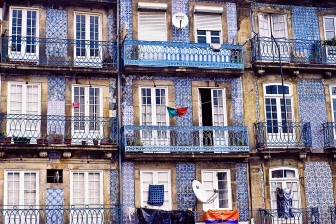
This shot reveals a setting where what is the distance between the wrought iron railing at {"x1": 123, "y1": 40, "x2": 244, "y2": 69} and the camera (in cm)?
2359

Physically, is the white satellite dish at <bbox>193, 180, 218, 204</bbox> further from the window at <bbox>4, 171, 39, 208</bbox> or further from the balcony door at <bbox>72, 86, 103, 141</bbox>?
the window at <bbox>4, 171, 39, 208</bbox>

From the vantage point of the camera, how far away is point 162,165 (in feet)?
75.9

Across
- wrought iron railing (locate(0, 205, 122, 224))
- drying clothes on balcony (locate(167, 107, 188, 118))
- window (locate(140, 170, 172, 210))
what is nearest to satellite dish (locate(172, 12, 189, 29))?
drying clothes on balcony (locate(167, 107, 188, 118))

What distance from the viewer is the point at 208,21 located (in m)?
25.1

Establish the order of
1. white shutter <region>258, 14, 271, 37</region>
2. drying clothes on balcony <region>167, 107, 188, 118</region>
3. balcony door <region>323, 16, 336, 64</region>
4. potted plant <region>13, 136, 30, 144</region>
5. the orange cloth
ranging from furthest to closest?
balcony door <region>323, 16, 336, 64</region>, white shutter <region>258, 14, 271, 37</region>, drying clothes on balcony <region>167, 107, 188, 118</region>, the orange cloth, potted plant <region>13, 136, 30, 144</region>

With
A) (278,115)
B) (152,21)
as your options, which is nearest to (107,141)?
(152,21)

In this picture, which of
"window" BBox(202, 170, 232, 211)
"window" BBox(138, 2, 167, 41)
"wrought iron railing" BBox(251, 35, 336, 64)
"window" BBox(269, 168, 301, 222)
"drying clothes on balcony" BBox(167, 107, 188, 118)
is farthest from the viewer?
"wrought iron railing" BBox(251, 35, 336, 64)

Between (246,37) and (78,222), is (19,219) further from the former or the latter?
(246,37)

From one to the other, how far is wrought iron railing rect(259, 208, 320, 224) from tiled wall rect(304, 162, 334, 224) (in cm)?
36

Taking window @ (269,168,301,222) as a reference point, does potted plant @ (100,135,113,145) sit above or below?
above

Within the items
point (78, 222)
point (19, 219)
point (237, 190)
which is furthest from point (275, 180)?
point (19, 219)

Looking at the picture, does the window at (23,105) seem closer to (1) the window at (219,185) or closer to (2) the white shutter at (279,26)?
(1) the window at (219,185)

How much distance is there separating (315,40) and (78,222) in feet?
39.8

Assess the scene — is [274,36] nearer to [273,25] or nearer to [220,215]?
[273,25]
